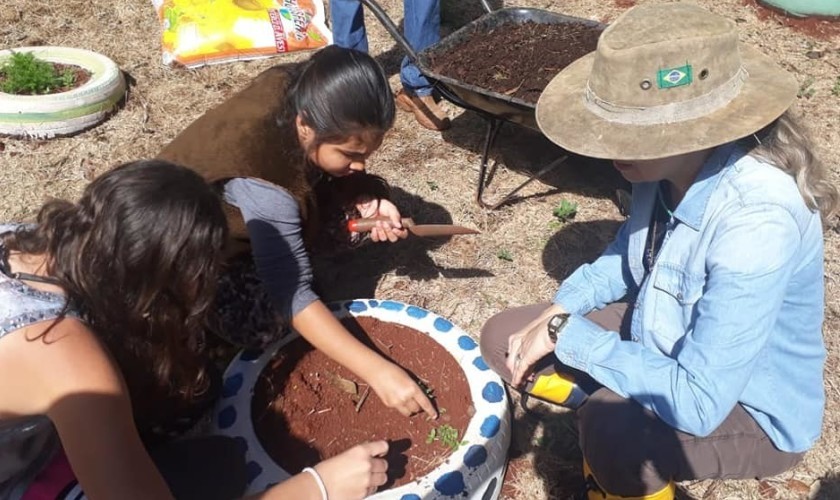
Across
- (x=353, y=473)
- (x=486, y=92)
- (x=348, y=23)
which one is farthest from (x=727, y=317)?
(x=348, y=23)

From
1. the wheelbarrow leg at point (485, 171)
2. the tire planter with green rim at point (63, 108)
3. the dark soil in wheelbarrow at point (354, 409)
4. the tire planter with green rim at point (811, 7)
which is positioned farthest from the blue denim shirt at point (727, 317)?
the tire planter with green rim at point (811, 7)

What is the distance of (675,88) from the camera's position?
5.08ft

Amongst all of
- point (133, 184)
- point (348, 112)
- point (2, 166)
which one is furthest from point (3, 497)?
point (2, 166)

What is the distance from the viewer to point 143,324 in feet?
5.34

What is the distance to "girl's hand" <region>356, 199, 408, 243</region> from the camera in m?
2.67

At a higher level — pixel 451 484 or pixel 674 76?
pixel 674 76

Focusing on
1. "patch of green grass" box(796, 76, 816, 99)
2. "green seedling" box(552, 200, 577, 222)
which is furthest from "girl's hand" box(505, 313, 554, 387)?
"patch of green grass" box(796, 76, 816, 99)

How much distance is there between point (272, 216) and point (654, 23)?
3.92 feet

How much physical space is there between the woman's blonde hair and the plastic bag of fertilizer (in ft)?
11.7

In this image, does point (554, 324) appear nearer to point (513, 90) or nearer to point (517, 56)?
point (513, 90)

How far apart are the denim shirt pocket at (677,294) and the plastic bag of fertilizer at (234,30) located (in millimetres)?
3438

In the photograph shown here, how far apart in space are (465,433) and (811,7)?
444cm

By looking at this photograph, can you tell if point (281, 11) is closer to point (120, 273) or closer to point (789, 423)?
point (120, 273)

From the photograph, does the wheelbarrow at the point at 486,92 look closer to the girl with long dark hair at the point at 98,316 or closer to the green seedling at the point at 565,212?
the green seedling at the point at 565,212
